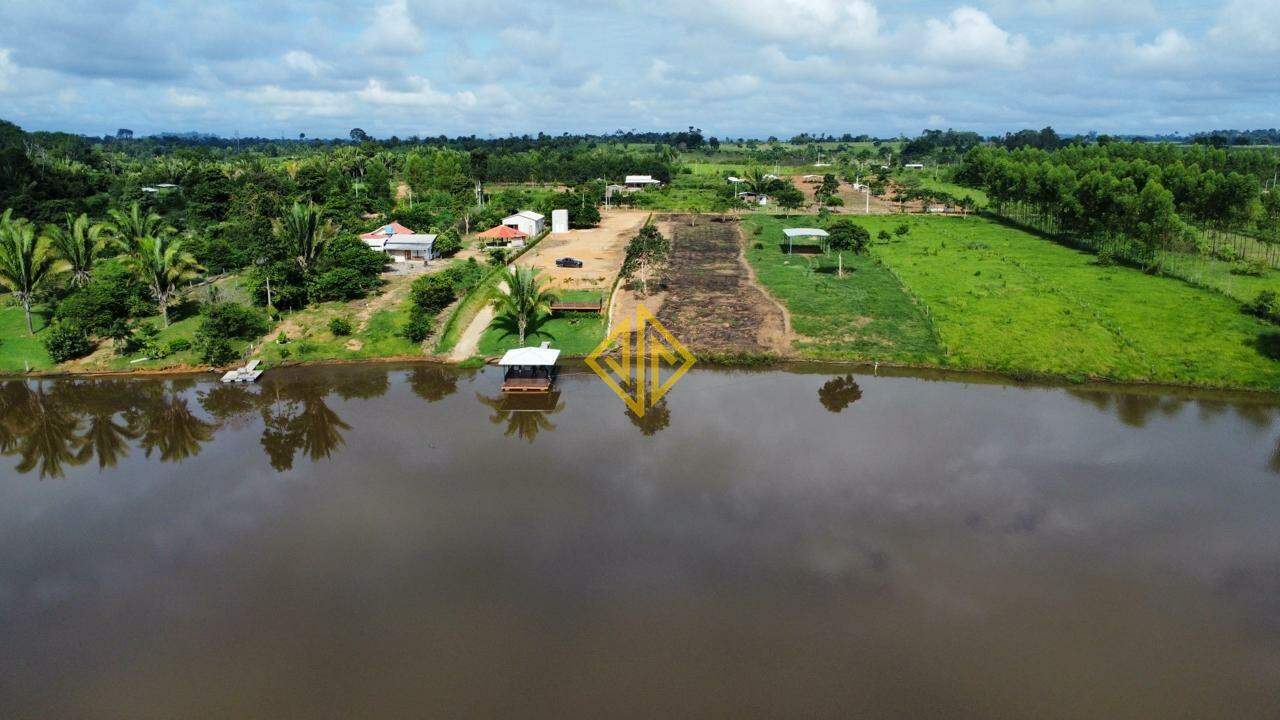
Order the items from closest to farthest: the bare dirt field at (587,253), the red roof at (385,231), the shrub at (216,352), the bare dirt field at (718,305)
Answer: the shrub at (216,352) < the bare dirt field at (718,305) < the bare dirt field at (587,253) < the red roof at (385,231)

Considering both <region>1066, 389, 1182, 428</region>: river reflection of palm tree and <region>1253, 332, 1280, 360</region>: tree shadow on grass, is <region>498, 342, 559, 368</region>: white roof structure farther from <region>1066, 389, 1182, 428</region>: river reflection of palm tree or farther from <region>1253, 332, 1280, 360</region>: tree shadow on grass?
<region>1253, 332, 1280, 360</region>: tree shadow on grass

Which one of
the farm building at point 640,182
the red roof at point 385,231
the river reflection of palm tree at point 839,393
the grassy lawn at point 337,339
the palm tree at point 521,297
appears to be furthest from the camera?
the farm building at point 640,182

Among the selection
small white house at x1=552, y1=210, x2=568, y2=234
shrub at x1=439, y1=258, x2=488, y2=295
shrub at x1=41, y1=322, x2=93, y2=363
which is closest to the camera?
shrub at x1=41, y1=322, x2=93, y2=363

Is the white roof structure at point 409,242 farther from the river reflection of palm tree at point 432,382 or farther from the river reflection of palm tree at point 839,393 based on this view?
the river reflection of palm tree at point 839,393

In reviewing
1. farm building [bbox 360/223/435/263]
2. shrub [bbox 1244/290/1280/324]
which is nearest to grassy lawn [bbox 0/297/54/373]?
farm building [bbox 360/223/435/263]

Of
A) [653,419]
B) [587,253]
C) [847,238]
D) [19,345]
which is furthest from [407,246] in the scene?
[653,419]

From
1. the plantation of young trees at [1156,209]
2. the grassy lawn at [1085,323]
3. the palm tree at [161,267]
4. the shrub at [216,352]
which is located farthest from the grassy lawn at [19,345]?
the plantation of young trees at [1156,209]
